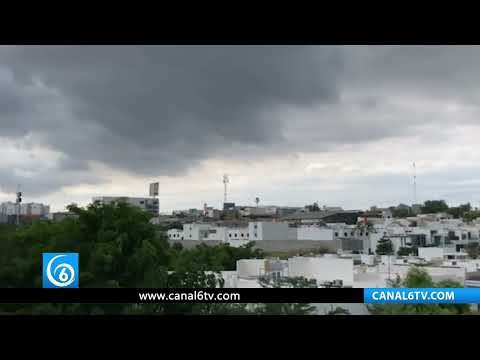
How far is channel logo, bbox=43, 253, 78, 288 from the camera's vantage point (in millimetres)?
2953

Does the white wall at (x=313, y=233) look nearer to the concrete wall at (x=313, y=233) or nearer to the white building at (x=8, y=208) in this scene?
the concrete wall at (x=313, y=233)

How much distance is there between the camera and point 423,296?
287 cm

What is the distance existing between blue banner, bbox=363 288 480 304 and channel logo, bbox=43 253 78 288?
2.01m

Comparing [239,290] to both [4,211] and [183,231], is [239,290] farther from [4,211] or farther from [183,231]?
[4,211]

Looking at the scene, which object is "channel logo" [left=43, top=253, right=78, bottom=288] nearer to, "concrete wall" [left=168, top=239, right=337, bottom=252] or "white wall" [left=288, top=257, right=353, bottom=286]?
"white wall" [left=288, top=257, right=353, bottom=286]

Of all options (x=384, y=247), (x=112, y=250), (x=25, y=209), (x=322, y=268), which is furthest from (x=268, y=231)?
(x=25, y=209)

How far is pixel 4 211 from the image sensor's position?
4.55 m

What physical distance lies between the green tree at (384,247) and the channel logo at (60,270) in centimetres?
321

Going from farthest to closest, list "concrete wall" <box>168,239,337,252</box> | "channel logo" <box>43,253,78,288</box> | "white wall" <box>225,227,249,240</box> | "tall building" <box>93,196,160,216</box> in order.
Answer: "white wall" <box>225,227,249,240</box> → "concrete wall" <box>168,239,337,252</box> → "tall building" <box>93,196,160,216</box> → "channel logo" <box>43,253,78,288</box>

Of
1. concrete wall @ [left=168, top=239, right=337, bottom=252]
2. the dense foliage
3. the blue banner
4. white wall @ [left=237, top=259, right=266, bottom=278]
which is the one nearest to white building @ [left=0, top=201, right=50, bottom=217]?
the dense foliage

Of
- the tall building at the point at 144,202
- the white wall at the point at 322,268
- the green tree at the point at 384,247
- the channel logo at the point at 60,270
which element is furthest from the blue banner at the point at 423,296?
the tall building at the point at 144,202

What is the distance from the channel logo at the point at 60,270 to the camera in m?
2.95
